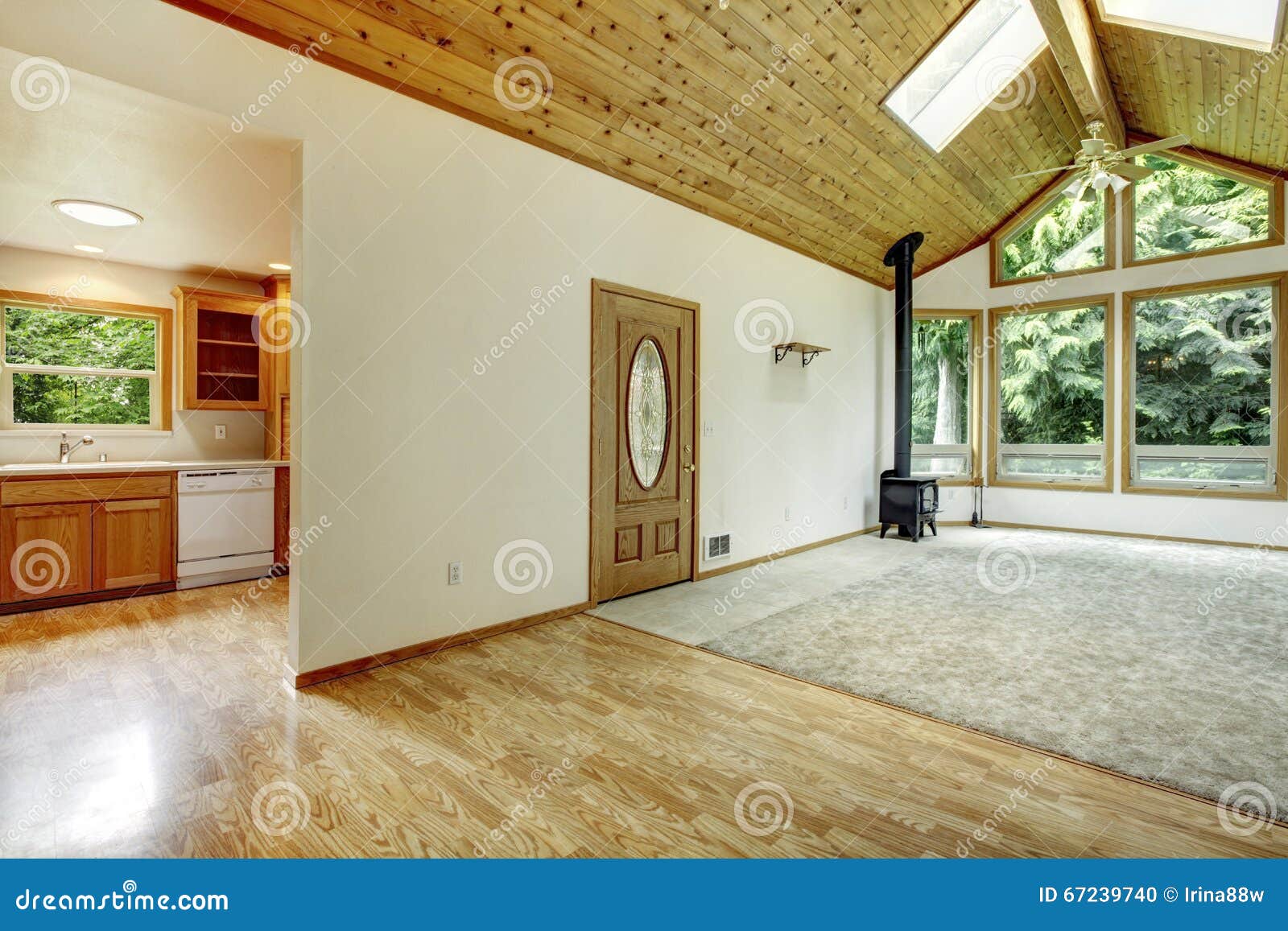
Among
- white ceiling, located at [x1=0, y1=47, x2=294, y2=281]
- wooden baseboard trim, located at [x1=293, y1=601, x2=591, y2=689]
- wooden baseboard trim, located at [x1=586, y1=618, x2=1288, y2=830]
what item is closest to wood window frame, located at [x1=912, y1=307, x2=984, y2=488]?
wooden baseboard trim, located at [x1=586, y1=618, x2=1288, y2=830]

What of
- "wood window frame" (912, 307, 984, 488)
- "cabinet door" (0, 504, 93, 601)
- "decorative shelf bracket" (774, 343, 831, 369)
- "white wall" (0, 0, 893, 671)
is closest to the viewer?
"white wall" (0, 0, 893, 671)

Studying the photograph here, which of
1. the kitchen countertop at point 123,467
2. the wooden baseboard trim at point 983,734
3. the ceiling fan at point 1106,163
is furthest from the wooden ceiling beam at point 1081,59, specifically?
the kitchen countertop at point 123,467

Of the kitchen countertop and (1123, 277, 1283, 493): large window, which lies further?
(1123, 277, 1283, 493): large window

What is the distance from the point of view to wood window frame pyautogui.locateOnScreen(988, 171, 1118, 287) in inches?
277

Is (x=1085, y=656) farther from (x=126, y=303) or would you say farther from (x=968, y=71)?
(x=126, y=303)

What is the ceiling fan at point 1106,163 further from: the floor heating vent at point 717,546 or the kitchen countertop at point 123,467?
the kitchen countertop at point 123,467

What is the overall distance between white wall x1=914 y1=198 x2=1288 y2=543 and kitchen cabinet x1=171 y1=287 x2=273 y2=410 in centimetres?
737

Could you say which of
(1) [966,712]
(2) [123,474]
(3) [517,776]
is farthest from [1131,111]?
(2) [123,474]

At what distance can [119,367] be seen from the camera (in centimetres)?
502

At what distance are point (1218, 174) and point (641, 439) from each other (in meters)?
6.84

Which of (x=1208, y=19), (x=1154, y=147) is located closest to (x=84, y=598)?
(x=1154, y=147)

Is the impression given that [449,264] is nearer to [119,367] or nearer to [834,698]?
[834,698]

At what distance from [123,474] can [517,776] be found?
3931 millimetres

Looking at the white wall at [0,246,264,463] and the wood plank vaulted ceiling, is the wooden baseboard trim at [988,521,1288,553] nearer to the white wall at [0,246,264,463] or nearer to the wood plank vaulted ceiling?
the wood plank vaulted ceiling
